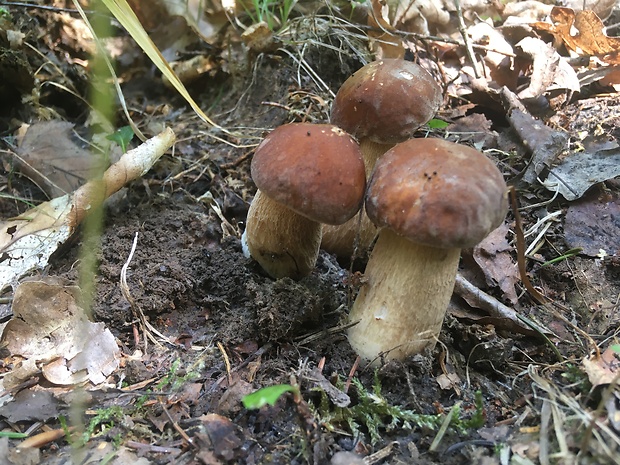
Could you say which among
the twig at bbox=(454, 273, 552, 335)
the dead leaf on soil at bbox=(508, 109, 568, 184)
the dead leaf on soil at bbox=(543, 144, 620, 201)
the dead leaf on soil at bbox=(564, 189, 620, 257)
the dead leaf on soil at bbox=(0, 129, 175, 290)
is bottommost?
the dead leaf on soil at bbox=(564, 189, 620, 257)

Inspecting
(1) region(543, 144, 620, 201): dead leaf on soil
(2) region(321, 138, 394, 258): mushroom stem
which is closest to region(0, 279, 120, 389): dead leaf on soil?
(2) region(321, 138, 394, 258): mushroom stem

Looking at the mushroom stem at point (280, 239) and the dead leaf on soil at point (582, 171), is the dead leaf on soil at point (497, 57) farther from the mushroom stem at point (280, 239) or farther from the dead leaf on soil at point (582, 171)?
the mushroom stem at point (280, 239)

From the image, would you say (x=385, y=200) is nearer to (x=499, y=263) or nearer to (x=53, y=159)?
(x=499, y=263)

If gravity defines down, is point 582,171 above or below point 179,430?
below

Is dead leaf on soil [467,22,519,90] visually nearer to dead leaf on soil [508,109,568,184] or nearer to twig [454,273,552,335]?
dead leaf on soil [508,109,568,184]

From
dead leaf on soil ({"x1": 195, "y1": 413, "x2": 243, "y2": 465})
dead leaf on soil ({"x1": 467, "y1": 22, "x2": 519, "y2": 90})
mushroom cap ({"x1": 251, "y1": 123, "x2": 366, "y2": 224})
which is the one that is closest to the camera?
dead leaf on soil ({"x1": 195, "y1": 413, "x2": 243, "y2": 465})

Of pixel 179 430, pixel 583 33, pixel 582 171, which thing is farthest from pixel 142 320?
pixel 583 33
